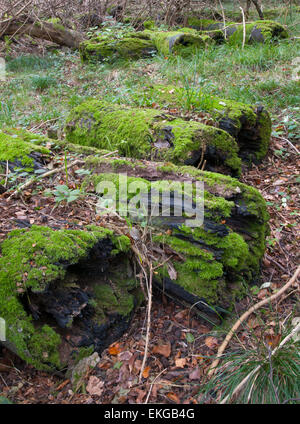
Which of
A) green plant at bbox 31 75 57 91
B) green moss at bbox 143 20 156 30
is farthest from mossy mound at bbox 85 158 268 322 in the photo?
green moss at bbox 143 20 156 30

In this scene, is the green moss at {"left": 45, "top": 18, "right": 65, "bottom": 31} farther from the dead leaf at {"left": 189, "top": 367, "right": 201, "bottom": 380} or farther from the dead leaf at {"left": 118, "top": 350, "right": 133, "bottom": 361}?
the dead leaf at {"left": 189, "top": 367, "right": 201, "bottom": 380}

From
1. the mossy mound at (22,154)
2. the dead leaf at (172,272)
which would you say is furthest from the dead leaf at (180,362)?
the mossy mound at (22,154)

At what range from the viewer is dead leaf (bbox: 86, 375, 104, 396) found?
199 centimetres

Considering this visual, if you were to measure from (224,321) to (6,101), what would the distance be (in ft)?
22.0

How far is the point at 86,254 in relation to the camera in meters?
2.14

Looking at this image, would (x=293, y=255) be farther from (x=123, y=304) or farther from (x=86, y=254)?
(x=86, y=254)

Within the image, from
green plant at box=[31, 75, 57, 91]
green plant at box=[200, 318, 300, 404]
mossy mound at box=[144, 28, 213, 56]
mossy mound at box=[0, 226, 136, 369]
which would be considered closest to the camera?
green plant at box=[200, 318, 300, 404]

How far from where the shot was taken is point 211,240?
234cm

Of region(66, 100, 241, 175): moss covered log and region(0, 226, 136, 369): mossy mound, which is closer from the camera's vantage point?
region(0, 226, 136, 369): mossy mound

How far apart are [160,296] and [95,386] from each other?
767 millimetres

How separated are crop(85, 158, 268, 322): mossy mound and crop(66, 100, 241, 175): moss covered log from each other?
Result: 60 cm

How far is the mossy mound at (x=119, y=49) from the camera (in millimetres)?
7770

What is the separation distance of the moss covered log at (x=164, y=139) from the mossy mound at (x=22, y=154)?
0.76 m

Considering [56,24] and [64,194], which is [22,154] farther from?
[56,24]
